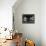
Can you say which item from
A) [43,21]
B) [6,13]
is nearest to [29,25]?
[43,21]

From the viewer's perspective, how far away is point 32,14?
4.87m

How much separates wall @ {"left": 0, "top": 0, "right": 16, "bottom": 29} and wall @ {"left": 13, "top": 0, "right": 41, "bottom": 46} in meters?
0.92

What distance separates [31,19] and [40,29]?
616 mm

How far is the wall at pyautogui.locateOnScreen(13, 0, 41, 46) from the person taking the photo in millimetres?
4875

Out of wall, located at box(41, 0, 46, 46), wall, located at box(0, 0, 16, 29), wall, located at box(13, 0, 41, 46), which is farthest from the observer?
wall, located at box(13, 0, 41, 46)

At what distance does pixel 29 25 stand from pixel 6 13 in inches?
54.2

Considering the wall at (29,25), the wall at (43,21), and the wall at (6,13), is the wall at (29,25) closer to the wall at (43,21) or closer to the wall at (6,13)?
the wall at (43,21)

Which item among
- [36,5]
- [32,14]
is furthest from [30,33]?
[36,5]

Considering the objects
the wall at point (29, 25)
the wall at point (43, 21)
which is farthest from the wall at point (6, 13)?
the wall at point (43, 21)

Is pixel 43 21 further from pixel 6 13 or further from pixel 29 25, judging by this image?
pixel 6 13

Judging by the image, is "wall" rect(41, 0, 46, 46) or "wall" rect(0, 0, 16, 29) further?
"wall" rect(41, 0, 46, 46)

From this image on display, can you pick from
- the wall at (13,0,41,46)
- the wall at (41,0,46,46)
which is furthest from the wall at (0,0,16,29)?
the wall at (41,0,46,46)

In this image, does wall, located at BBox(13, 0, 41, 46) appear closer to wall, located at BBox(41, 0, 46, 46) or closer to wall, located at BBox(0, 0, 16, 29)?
wall, located at BBox(41, 0, 46, 46)

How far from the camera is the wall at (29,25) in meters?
4.88
